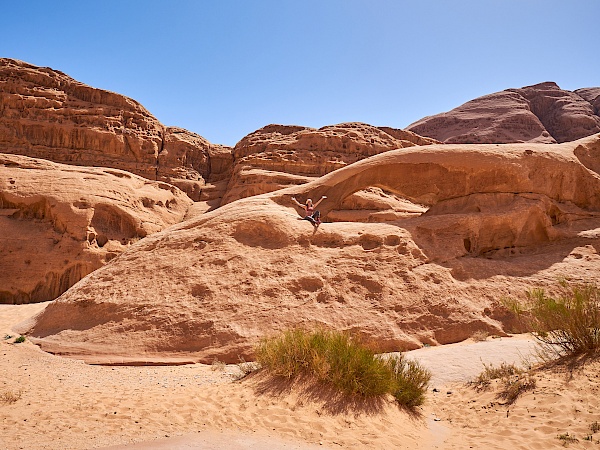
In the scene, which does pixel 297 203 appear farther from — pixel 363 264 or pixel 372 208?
pixel 372 208

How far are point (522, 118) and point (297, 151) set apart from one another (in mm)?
43572

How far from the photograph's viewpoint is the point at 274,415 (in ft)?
19.2

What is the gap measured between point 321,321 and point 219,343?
2.41 metres

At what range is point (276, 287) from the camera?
1047cm

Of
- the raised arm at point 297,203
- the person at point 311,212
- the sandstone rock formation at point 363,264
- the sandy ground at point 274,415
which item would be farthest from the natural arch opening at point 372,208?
the sandy ground at point 274,415

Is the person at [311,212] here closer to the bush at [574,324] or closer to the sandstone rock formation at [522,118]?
the bush at [574,324]

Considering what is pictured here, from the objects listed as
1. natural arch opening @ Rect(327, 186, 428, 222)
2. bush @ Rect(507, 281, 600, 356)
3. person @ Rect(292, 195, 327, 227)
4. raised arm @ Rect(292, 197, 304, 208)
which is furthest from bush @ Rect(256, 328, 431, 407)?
natural arch opening @ Rect(327, 186, 428, 222)

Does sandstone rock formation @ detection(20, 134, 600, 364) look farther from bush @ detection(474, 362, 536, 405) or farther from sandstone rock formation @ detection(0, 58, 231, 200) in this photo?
sandstone rock formation @ detection(0, 58, 231, 200)

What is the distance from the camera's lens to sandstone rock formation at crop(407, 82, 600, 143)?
59250 millimetres

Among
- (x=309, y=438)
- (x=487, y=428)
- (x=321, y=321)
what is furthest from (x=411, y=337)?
(x=309, y=438)

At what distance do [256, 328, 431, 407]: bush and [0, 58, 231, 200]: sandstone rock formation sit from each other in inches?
1263

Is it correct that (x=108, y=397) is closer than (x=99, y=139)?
Yes

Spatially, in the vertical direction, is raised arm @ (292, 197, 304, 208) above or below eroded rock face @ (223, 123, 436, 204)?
below

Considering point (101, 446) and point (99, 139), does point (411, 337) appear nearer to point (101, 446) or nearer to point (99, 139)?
point (101, 446)
